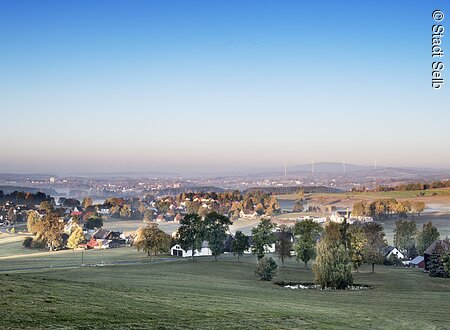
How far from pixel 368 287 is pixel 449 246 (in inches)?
917

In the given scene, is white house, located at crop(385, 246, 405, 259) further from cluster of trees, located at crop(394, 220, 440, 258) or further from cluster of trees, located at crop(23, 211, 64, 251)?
cluster of trees, located at crop(23, 211, 64, 251)

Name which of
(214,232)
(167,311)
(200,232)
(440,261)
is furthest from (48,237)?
(167,311)

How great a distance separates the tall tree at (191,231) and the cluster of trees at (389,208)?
313 feet

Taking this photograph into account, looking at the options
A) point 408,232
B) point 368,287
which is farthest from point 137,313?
point 408,232

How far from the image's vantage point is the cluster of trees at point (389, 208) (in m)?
164

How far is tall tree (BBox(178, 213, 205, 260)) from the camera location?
83.9 meters

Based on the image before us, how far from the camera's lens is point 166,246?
304ft

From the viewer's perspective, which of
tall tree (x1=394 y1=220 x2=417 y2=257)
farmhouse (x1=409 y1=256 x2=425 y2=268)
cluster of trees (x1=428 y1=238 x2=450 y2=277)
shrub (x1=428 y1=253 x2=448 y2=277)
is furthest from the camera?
tall tree (x1=394 y1=220 x2=417 y2=257)

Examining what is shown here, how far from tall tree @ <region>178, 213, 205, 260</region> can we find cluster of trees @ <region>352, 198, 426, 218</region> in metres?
95.5

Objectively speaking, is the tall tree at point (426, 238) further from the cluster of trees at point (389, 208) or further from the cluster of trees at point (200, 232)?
the cluster of trees at point (389, 208)

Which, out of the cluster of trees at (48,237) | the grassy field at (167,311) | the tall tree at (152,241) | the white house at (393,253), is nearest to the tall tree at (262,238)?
the tall tree at (152,241)

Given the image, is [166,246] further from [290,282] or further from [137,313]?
[137,313]

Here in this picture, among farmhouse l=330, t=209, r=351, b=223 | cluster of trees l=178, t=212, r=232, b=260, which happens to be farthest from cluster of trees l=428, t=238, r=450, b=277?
farmhouse l=330, t=209, r=351, b=223

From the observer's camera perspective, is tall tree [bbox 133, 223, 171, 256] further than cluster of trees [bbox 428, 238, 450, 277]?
Yes
